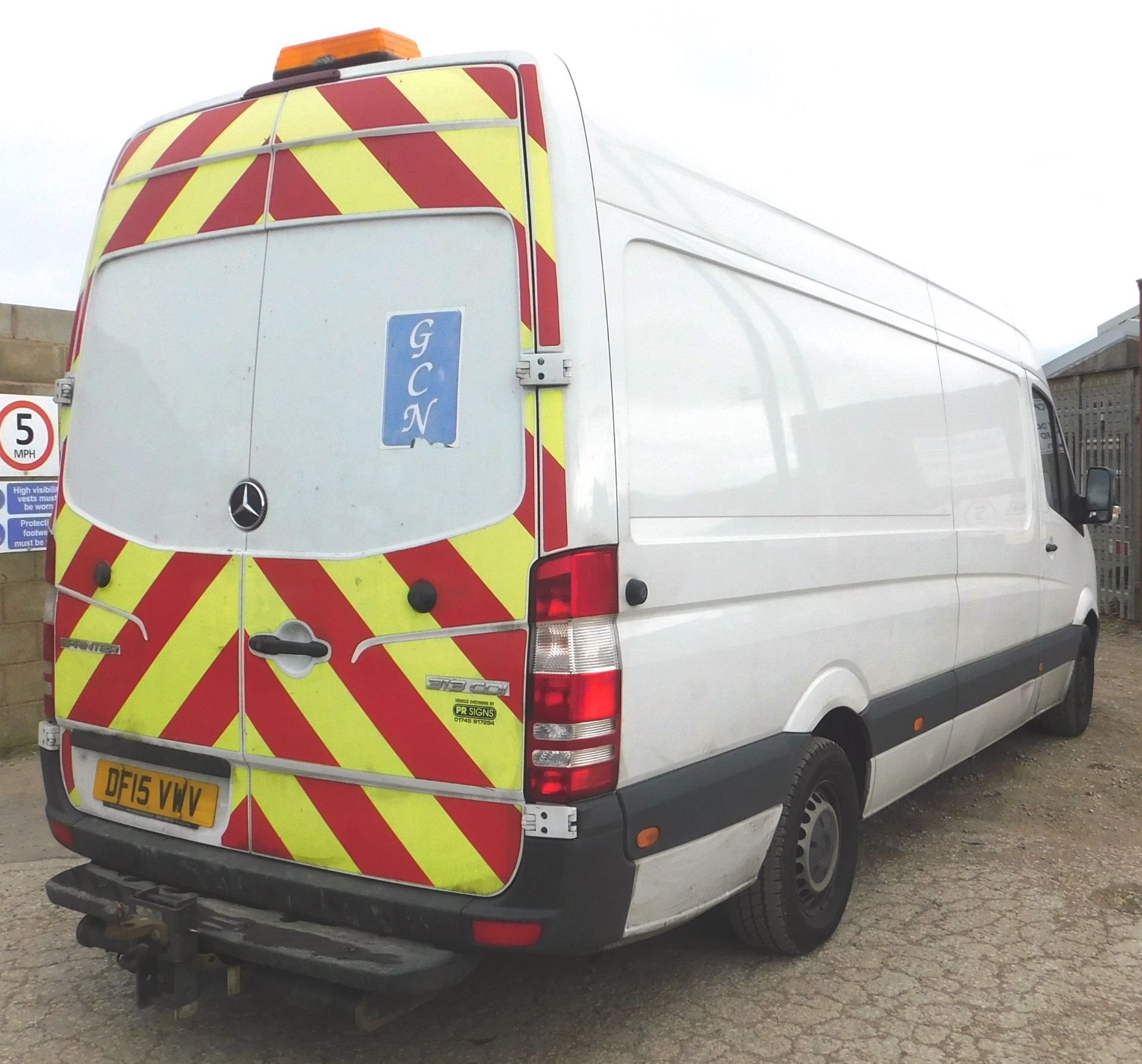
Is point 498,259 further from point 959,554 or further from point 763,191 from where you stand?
point 959,554

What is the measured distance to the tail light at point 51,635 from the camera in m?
3.21

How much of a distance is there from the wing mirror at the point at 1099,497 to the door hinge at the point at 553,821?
4522 mm

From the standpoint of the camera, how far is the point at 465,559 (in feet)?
8.37

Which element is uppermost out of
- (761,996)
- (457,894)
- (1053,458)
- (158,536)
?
(1053,458)

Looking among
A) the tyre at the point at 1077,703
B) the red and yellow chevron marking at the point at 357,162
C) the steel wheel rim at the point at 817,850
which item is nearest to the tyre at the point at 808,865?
the steel wheel rim at the point at 817,850

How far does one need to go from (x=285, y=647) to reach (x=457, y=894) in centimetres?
72

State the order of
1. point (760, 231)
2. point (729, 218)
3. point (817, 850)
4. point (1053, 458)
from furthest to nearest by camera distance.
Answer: point (1053, 458)
point (817, 850)
point (760, 231)
point (729, 218)

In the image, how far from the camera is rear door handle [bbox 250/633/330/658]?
2.71 metres

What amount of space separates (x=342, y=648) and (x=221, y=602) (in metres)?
0.39

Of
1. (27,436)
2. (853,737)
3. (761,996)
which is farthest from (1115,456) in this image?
(27,436)

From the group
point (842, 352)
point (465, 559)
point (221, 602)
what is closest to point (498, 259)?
point (465, 559)

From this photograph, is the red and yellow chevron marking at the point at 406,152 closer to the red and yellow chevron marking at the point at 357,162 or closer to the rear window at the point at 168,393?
the red and yellow chevron marking at the point at 357,162

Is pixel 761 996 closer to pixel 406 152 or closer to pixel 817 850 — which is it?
pixel 817 850

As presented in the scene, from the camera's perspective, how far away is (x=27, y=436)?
583cm
